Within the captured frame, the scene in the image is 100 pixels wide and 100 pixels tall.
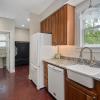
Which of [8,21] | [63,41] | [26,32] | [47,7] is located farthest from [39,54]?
[26,32]

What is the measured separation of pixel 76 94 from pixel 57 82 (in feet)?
2.22

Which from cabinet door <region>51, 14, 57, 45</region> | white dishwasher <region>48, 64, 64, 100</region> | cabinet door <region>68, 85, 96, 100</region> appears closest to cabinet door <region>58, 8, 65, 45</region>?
cabinet door <region>51, 14, 57, 45</region>

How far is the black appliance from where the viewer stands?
665 centimetres

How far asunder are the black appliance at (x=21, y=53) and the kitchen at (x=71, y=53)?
3.60 meters

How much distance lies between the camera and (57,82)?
2.32m

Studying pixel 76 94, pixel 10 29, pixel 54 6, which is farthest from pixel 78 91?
pixel 10 29

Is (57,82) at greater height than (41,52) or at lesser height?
lesser

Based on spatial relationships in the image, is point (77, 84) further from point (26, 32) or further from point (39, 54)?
point (26, 32)

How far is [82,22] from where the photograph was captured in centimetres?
262

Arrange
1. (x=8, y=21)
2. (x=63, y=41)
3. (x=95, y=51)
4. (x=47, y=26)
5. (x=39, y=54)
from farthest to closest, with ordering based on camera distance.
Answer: (x=8, y=21), (x=47, y=26), (x=39, y=54), (x=63, y=41), (x=95, y=51)

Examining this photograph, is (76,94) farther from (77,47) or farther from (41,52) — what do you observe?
(41,52)

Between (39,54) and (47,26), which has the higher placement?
(47,26)

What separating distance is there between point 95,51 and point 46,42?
1432 millimetres

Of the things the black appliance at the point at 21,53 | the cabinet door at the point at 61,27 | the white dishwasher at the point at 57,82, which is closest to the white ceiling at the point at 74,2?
the cabinet door at the point at 61,27
